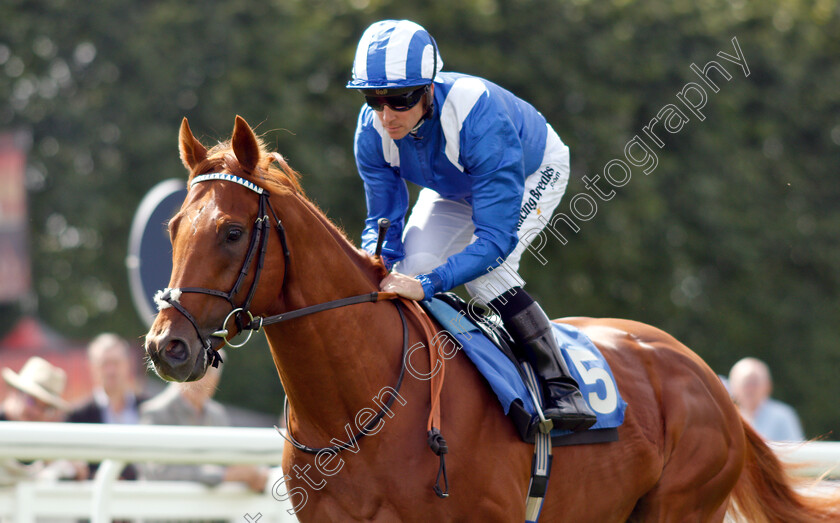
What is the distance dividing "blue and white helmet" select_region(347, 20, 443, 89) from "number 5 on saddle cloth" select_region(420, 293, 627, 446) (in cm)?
82

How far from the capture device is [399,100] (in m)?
3.48

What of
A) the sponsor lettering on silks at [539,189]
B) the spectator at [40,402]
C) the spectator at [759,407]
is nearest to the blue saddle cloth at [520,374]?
the sponsor lettering on silks at [539,189]

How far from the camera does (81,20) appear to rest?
14844mm

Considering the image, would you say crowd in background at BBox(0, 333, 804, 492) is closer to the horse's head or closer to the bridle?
the bridle

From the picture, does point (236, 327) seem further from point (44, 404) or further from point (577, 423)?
point (44, 404)

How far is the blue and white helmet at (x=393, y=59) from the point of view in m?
3.43

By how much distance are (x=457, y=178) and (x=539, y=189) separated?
0.45 metres

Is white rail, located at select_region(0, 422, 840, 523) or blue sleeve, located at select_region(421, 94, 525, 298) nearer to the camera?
blue sleeve, located at select_region(421, 94, 525, 298)

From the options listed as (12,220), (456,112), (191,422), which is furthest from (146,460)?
(12,220)

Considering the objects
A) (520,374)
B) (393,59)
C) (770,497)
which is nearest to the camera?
(393,59)

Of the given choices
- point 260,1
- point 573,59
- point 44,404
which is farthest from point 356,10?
point 44,404

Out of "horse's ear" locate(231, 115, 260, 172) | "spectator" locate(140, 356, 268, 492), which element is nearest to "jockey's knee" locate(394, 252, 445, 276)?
"horse's ear" locate(231, 115, 260, 172)

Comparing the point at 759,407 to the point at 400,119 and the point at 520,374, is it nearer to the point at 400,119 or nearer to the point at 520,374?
the point at 520,374

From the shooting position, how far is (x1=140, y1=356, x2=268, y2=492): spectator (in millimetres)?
5410
